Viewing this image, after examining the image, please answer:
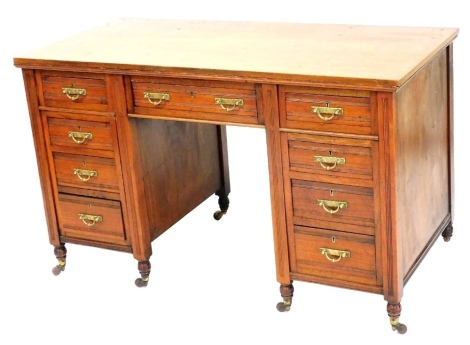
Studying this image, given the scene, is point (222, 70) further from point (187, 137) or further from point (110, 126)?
point (187, 137)

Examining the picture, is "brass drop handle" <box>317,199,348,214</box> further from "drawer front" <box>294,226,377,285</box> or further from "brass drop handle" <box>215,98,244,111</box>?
"brass drop handle" <box>215,98,244,111</box>

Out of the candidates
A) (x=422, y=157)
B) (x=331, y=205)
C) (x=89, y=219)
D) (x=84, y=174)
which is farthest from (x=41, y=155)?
(x=422, y=157)

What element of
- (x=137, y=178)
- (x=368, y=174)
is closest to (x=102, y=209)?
(x=137, y=178)

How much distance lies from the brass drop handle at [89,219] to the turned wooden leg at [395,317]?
1.31 metres

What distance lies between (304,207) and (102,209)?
0.95 meters

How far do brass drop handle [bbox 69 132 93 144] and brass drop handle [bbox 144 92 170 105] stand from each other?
0.35 m

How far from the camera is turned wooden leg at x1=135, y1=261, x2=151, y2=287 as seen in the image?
5055 millimetres

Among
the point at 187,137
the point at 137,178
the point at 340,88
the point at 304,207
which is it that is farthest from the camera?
the point at 187,137

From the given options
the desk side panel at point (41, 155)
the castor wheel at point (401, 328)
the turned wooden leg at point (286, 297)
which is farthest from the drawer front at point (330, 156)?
the desk side panel at point (41, 155)

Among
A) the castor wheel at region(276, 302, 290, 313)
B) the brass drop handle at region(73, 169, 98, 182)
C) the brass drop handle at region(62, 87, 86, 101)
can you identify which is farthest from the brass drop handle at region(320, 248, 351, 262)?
the brass drop handle at region(62, 87, 86, 101)

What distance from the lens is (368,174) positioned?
438 cm

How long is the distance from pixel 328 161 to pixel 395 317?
68cm

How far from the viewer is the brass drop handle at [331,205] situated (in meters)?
4.48

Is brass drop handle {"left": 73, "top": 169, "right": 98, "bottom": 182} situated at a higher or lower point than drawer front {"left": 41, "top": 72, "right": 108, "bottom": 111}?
lower
